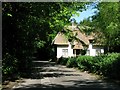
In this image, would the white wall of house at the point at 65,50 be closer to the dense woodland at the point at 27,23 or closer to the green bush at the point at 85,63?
the dense woodland at the point at 27,23

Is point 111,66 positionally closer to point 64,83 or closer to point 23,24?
point 64,83

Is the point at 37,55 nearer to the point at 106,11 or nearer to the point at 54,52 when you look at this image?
the point at 54,52

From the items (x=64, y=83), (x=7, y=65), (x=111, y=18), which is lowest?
(x=64, y=83)

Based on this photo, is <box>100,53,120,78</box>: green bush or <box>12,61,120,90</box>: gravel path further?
<box>100,53,120,78</box>: green bush

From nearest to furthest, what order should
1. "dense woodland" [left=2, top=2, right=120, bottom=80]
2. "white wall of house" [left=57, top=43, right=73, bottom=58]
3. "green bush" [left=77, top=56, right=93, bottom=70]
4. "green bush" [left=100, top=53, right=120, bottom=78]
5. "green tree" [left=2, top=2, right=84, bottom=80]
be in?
"green tree" [left=2, top=2, right=84, bottom=80], "dense woodland" [left=2, top=2, right=120, bottom=80], "green bush" [left=100, top=53, right=120, bottom=78], "green bush" [left=77, top=56, right=93, bottom=70], "white wall of house" [left=57, top=43, right=73, bottom=58]

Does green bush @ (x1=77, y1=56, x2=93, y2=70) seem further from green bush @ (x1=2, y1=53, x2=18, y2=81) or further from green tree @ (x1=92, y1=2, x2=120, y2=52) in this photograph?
green bush @ (x1=2, y1=53, x2=18, y2=81)

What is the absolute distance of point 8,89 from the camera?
681 inches

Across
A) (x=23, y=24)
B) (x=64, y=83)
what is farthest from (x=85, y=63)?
(x=64, y=83)

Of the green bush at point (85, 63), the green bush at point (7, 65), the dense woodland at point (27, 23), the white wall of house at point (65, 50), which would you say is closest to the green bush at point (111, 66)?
the dense woodland at point (27, 23)

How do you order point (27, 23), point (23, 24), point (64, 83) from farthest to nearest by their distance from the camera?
1. point (27, 23)
2. point (23, 24)
3. point (64, 83)

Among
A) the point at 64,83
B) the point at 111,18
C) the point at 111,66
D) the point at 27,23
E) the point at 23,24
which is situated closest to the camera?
the point at 64,83

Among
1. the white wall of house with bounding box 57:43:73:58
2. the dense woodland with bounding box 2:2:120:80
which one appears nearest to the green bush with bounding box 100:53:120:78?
the dense woodland with bounding box 2:2:120:80

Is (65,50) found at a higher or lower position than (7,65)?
higher

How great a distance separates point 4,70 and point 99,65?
9101 mm
